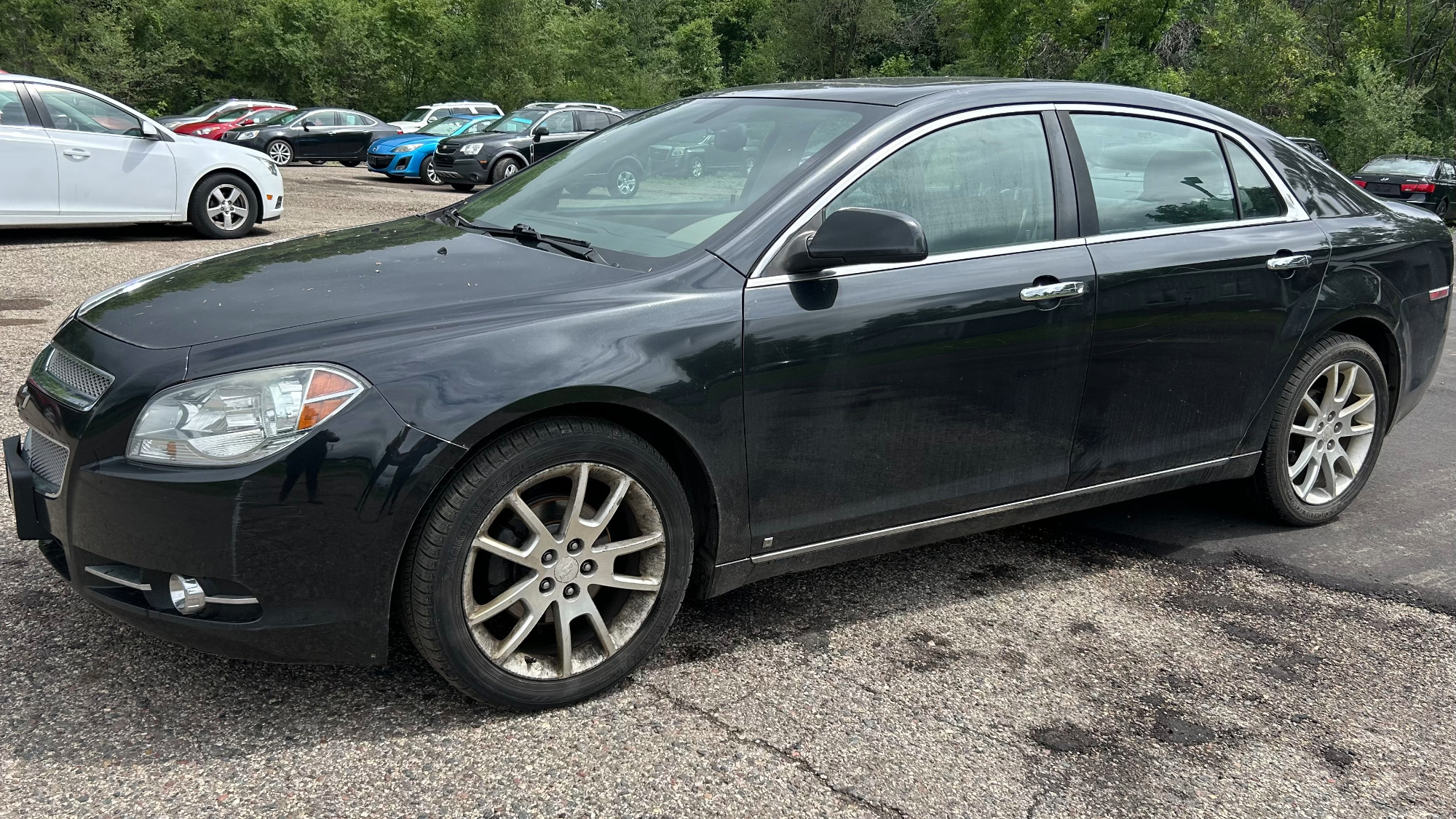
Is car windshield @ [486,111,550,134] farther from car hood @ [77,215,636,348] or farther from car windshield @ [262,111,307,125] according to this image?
car hood @ [77,215,636,348]

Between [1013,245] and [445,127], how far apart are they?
2319cm

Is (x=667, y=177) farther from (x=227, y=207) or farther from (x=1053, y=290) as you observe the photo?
(x=227, y=207)

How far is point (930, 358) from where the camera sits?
344 cm

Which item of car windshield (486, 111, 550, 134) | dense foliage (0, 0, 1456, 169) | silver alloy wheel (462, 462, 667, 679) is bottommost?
silver alloy wheel (462, 462, 667, 679)

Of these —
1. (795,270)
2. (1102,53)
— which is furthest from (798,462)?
(1102,53)

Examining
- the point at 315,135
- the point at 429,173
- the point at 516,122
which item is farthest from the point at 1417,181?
the point at 315,135

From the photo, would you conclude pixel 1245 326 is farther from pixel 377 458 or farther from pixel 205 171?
pixel 205 171

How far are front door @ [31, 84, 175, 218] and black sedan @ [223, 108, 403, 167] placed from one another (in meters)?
16.3

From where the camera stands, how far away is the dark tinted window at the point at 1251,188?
4.31 meters

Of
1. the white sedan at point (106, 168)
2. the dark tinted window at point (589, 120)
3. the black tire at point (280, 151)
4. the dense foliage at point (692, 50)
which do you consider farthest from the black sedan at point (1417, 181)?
the black tire at point (280, 151)

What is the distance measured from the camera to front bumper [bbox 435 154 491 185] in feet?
68.0

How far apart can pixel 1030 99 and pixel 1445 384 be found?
5.31m

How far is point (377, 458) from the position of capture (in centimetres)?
269

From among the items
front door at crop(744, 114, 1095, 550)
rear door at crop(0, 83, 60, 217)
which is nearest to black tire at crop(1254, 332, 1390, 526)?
front door at crop(744, 114, 1095, 550)
